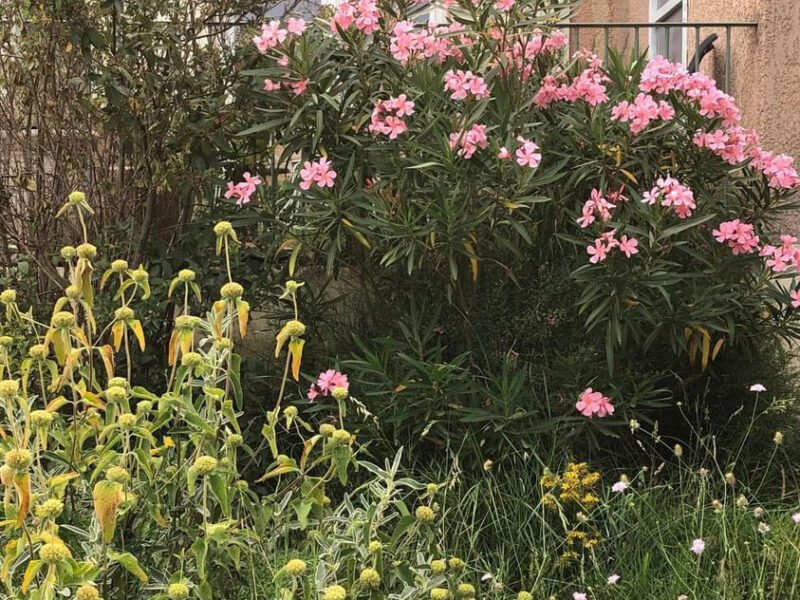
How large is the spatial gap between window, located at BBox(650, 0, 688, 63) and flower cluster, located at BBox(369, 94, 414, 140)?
3.71 m

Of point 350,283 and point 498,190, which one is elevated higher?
point 498,190

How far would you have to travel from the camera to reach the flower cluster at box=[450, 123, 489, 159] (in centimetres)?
341

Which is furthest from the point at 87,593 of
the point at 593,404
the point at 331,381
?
the point at 593,404

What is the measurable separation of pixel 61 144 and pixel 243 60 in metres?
0.96

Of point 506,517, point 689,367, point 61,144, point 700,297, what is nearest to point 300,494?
point 506,517

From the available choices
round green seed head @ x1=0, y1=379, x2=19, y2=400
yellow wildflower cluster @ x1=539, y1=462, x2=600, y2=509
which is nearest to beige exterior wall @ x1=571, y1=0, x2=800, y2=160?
yellow wildflower cluster @ x1=539, y1=462, x2=600, y2=509

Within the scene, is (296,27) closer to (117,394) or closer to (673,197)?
(673,197)

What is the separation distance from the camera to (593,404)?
135 inches

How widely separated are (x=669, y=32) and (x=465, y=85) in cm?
414

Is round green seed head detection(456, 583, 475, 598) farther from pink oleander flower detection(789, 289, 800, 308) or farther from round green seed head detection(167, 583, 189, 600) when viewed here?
pink oleander flower detection(789, 289, 800, 308)

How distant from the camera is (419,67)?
371cm

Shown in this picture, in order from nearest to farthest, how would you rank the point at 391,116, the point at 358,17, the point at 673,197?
the point at 673,197, the point at 391,116, the point at 358,17

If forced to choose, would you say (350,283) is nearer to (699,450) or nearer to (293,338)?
(699,450)

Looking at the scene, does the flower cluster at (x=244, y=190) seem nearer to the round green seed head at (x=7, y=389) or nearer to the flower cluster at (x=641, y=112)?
the flower cluster at (x=641, y=112)
